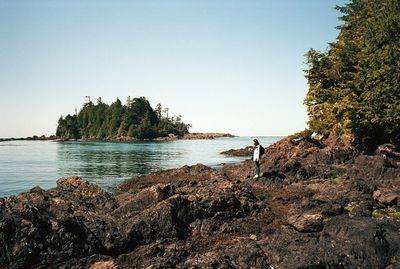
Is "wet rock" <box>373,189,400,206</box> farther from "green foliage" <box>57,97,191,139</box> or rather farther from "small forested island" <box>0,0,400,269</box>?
"green foliage" <box>57,97,191,139</box>

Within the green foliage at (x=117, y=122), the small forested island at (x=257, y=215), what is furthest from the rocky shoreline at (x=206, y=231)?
the green foliage at (x=117, y=122)

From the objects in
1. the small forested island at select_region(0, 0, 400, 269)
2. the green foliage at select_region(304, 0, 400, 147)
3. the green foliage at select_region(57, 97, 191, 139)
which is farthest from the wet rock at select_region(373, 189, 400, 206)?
the green foliage at select_region(57, 97, 191, 139)

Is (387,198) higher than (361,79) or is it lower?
lower

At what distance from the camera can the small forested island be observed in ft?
32.1

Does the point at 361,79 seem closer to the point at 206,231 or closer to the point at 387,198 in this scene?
the point at 387,198

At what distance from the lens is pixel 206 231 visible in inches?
508

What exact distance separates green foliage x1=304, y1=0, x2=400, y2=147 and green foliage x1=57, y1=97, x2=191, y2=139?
423 feet

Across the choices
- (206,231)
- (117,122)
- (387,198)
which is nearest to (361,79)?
(387,198)

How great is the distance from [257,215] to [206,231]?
288cm

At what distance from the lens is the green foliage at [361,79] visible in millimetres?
26312

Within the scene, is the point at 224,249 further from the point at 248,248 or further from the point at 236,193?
the point at 236,193

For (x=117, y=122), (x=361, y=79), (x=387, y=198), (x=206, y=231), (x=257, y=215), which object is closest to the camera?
(x=206, y=231)

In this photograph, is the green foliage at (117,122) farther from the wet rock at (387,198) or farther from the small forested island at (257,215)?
the wet rock at (387,198)

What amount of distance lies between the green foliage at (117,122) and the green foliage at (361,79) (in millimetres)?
128783
